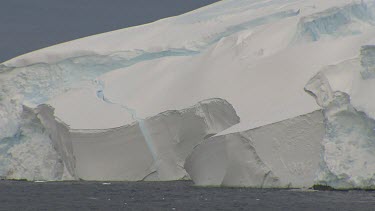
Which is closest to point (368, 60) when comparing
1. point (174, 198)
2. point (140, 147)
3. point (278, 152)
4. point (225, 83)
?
point (278, 152)

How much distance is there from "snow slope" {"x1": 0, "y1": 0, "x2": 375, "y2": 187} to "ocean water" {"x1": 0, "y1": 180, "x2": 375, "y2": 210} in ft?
1.24

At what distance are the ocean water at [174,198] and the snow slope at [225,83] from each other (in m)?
0.38

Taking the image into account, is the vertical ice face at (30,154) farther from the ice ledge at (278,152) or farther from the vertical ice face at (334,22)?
the vertical ice face at (334,22)

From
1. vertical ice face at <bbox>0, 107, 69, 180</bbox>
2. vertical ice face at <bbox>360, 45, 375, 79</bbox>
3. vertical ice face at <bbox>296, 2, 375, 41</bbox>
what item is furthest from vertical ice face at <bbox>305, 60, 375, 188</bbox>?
vertical ice face at <bbox>0, 107, 69, 180</bbox>

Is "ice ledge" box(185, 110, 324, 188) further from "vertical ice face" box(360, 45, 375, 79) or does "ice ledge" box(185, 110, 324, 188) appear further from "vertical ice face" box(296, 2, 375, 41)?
"vertical ice face" box(296, 2, 375, 41)

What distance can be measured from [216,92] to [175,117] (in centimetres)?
105

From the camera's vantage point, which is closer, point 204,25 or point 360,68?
point 360,68

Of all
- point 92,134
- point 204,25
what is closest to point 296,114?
point 92,134

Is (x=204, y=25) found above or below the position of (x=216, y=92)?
above

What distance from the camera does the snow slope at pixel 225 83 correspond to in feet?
70.4

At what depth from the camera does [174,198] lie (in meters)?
21.5

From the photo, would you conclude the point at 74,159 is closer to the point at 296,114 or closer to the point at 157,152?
the point at 157,152

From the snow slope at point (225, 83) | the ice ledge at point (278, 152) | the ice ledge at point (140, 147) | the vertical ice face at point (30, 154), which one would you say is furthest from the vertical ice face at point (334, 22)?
the vertical ice face at point (30, 154)

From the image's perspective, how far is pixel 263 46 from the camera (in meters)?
25.9
